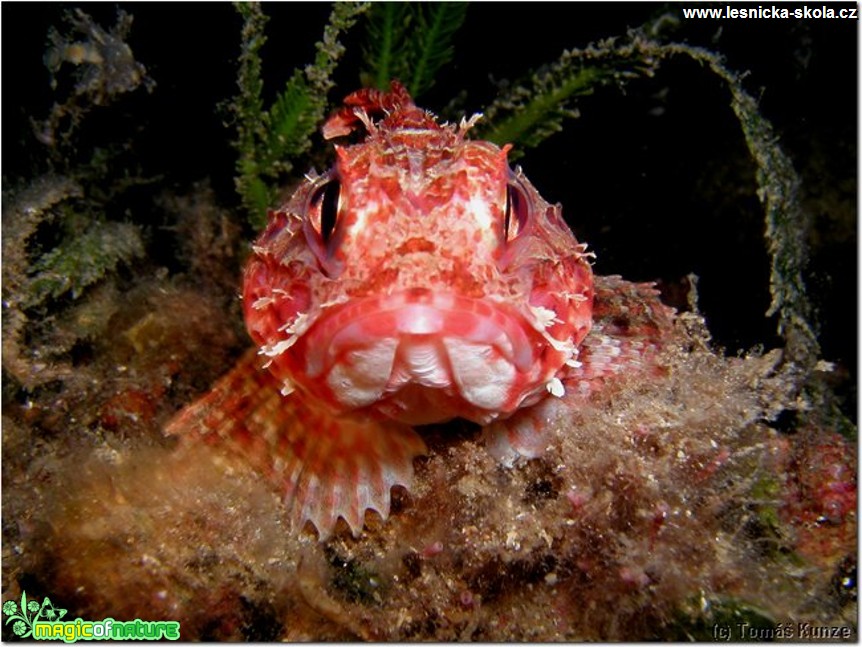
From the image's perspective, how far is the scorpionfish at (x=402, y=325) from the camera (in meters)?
2.14

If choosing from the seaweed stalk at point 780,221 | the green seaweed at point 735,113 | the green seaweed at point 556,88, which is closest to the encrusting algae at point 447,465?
the seaweed stalk at point 780,221

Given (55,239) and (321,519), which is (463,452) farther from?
(55,239)

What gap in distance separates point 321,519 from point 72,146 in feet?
13.3

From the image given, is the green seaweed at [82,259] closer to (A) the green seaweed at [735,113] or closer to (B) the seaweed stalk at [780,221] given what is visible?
(A) the green seaweed at [735,113]

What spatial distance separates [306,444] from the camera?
120 inches

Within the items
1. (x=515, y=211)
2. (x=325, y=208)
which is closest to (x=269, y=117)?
(x=325, y=208)

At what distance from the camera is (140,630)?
2.76 m

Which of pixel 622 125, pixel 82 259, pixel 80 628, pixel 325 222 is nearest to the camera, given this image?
pixel 325 222

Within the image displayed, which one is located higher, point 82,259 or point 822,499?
point 822,499

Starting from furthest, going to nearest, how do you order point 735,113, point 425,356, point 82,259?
point 735,113
point 82,259
point 425,356

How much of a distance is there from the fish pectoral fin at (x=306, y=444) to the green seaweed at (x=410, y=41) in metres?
3.09

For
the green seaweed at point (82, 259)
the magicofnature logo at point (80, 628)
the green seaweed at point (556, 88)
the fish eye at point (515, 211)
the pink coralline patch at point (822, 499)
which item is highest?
the green seaweed at point (556, 88)

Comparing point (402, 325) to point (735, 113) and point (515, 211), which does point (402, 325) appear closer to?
point (515, 211)

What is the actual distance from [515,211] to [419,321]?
773mm
